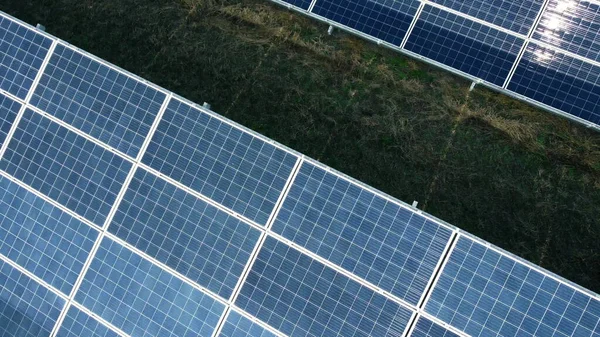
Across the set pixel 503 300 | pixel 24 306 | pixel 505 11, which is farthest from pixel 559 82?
pixel 24 306

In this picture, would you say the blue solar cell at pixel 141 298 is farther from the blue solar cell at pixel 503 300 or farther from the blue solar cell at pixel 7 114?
the blue solar cell at pixel 503 300

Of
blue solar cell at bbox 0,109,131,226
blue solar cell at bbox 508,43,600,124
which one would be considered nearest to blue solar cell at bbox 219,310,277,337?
blue solar cell at bbox 0,109,131,226

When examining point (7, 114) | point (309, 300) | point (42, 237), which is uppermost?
point (7, 114)

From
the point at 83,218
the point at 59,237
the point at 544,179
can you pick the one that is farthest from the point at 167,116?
the point at 544,179

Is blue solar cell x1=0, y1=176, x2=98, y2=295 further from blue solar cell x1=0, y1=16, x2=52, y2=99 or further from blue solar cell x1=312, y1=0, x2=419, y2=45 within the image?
blue solar cell x1=312, y1=0, x2=419, y2=45

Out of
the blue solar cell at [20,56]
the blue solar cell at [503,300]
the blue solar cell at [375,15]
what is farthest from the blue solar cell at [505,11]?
the blue solar cell at [20,56]

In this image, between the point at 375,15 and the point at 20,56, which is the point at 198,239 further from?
the point at 375,15

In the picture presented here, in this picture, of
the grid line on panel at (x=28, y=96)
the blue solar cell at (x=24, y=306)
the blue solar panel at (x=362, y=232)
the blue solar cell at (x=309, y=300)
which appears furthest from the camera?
the grid line on panel at (x=28, y=96)
